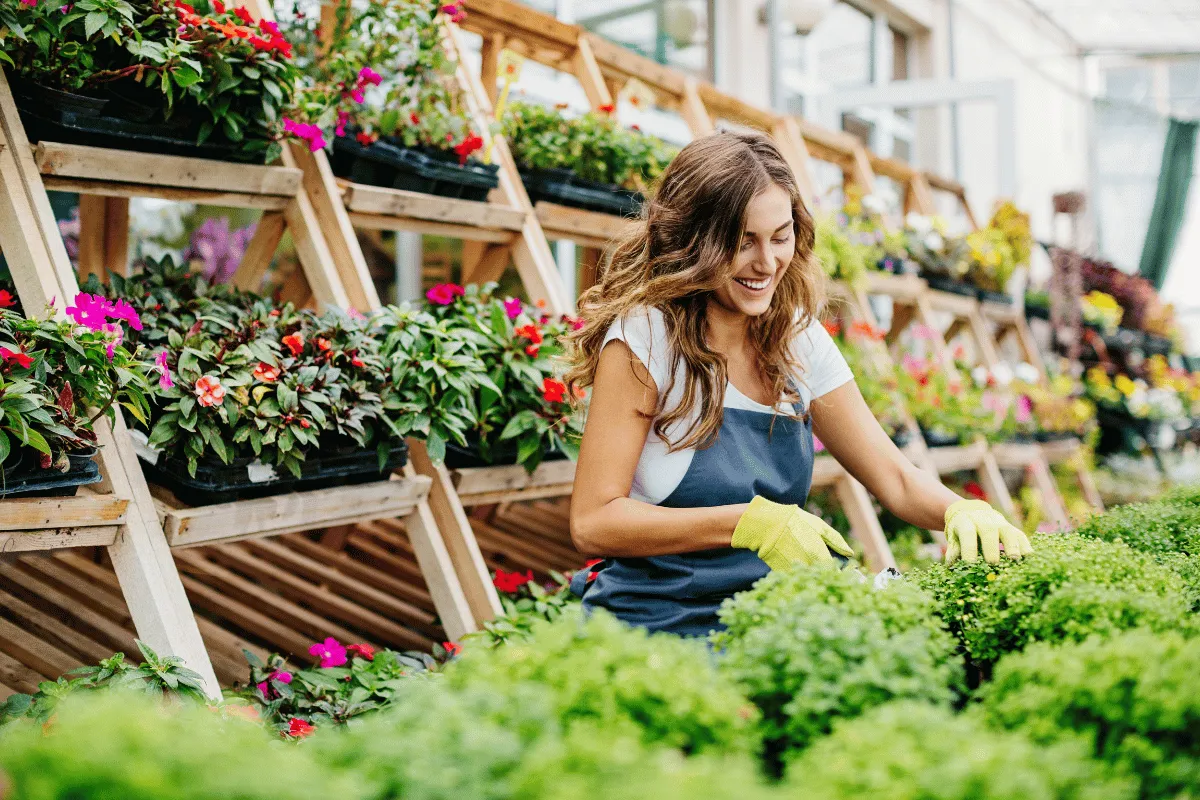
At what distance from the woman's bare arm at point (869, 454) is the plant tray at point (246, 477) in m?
0.90

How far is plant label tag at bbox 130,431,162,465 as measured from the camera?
6.35 ft

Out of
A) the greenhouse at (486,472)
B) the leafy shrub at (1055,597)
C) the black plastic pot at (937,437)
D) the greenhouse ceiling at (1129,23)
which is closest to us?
the greenhouse at (486,472)

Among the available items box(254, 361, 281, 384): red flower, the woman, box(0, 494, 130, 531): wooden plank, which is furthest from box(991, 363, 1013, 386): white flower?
box(0, 494, 130, 531): wooden plank

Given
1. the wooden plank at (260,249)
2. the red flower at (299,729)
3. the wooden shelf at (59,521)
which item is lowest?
the red flower at (299,729)

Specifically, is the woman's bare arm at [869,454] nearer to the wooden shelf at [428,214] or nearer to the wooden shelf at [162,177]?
the wooden shelf at [428,214]

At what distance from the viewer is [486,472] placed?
2.41 m

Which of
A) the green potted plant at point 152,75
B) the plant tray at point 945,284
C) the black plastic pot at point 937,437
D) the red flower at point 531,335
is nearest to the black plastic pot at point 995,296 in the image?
the plant tray at point 945,284

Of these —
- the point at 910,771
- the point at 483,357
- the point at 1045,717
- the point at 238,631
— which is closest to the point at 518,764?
the point at 910,771

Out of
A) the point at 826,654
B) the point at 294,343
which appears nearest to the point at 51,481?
the point at 294,343

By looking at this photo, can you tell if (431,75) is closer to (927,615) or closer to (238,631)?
(238,631)

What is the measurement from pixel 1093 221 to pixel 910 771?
Result: 407 inches

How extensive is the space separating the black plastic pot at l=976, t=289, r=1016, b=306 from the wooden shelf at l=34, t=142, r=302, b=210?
147 inches

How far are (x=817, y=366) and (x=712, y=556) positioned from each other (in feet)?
1.44

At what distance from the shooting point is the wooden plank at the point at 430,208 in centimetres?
244
